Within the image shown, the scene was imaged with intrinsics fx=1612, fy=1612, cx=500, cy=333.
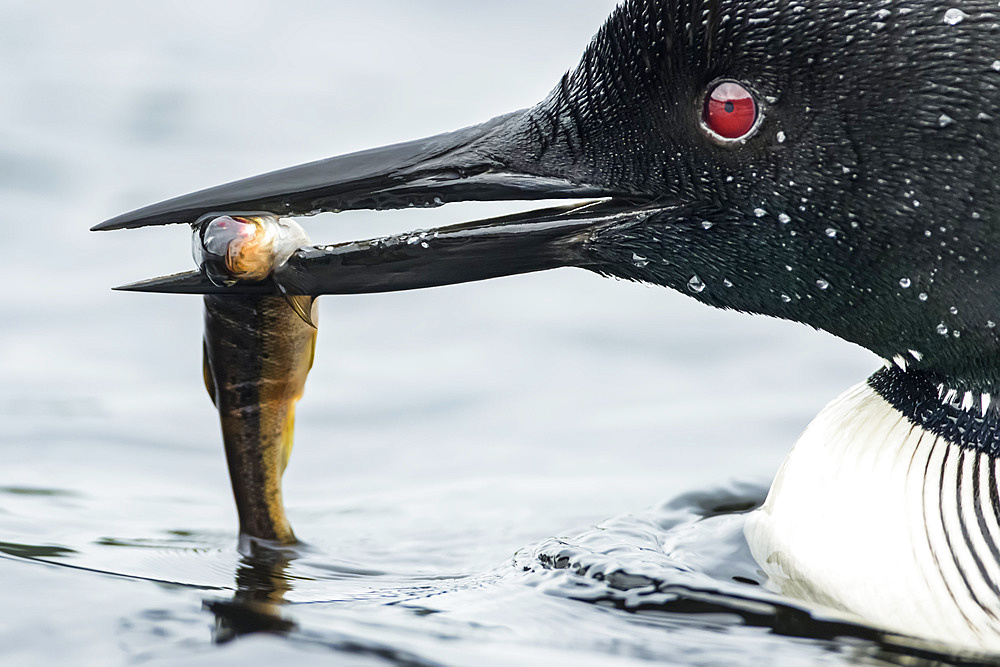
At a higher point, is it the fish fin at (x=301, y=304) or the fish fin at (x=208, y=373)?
the fish fin at (x=301, y=304)

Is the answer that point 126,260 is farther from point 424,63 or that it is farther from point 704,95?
point 704,95

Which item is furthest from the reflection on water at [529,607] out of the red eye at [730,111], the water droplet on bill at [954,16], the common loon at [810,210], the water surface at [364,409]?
the water droplet on bill at [954,16]

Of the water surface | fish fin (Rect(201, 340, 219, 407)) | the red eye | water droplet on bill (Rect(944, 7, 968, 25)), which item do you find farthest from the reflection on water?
water droplet on bill (Rect(944, 7, 968, 25))

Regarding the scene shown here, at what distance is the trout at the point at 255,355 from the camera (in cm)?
334

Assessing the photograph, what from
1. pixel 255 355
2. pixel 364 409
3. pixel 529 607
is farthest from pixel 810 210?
pixel 364 409

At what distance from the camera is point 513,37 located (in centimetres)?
741

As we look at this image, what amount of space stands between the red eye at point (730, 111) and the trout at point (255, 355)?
895mm

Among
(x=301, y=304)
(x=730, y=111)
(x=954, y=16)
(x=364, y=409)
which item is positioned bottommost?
(x=364, y=409)

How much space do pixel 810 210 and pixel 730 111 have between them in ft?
0.85

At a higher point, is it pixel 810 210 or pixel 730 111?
pixel 730 111

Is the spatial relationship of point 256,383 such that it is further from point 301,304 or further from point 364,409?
point 364,409

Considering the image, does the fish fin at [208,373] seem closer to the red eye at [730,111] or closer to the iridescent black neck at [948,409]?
the red eye at [730,111]

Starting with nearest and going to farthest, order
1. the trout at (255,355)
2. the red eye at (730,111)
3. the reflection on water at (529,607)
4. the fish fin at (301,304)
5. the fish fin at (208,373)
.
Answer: the reflection on water at (529,607) < the red eye at (730,111) < the trout at (255,355) < the fish fin at (301,304) < the fish fin at (208,373)

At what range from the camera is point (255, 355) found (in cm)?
362
